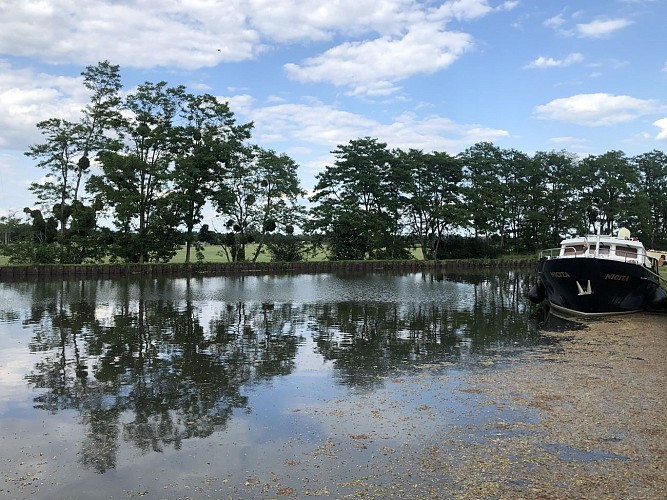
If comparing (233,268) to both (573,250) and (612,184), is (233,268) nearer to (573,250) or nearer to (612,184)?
(573,250)

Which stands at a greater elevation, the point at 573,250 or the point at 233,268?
the point at 573,250

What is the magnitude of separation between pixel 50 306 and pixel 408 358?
17544 mm

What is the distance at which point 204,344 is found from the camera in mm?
15305

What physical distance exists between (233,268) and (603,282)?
115ft

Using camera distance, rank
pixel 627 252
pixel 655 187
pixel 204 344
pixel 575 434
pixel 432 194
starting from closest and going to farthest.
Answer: pixel 575 434 → pixel 204 344 → pixel 627 252 → pixel 432 194 → pixel 655 187

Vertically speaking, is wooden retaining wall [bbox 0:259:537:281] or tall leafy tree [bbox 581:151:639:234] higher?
tall leafy tree [bbox 581:151:639:234]

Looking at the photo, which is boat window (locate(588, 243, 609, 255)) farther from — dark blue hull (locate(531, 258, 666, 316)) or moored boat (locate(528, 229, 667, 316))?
dark blue hull (locate(531, 258, 666, 316))

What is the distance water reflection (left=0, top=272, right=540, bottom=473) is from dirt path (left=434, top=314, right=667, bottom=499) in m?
2.31

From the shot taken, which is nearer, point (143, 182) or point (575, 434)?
point (575, 434)

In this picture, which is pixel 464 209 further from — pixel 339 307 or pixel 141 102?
pixel 339 307

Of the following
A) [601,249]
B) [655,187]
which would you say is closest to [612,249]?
[601,249]

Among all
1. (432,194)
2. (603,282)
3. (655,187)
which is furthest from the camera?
(655,187)

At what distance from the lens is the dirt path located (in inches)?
243

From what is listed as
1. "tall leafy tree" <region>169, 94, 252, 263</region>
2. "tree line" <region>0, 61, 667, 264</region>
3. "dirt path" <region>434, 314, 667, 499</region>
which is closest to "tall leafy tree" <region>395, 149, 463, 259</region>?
"tree line" <region>0, 61, 667, 264</region>
